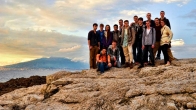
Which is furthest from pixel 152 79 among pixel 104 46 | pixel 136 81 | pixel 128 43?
pixel 104 46

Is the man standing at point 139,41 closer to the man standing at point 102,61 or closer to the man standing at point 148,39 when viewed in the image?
the man standing at point 148,39

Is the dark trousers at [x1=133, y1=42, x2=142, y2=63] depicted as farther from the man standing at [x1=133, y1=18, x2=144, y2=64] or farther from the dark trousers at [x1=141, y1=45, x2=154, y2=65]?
the dark trousers at [x1=141, y1=45, x2=154, y2=65]

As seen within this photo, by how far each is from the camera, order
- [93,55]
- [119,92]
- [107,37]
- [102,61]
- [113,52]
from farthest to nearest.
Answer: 1. [93,55]
2. [107,37]
3. [113,52]
4. [102,61]
5. [119,92]

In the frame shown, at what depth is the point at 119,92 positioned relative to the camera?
637 inches

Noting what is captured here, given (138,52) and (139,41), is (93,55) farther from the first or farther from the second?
(139,41)

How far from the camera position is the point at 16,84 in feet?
98.1

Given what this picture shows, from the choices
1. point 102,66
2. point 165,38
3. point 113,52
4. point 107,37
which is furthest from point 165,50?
point 102,66

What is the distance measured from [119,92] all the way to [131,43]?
4.57 meters

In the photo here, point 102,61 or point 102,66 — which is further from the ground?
point 102,61

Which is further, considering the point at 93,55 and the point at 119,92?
the point at 93,55

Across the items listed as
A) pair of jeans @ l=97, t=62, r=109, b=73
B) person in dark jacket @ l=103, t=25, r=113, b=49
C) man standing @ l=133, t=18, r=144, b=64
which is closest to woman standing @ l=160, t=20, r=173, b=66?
man standing @ l=133, t=18, r=144, b=64

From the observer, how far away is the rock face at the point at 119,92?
1512cm

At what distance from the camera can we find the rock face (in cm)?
1512

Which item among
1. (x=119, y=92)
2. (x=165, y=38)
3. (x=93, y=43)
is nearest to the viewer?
(x=119, y=92)
